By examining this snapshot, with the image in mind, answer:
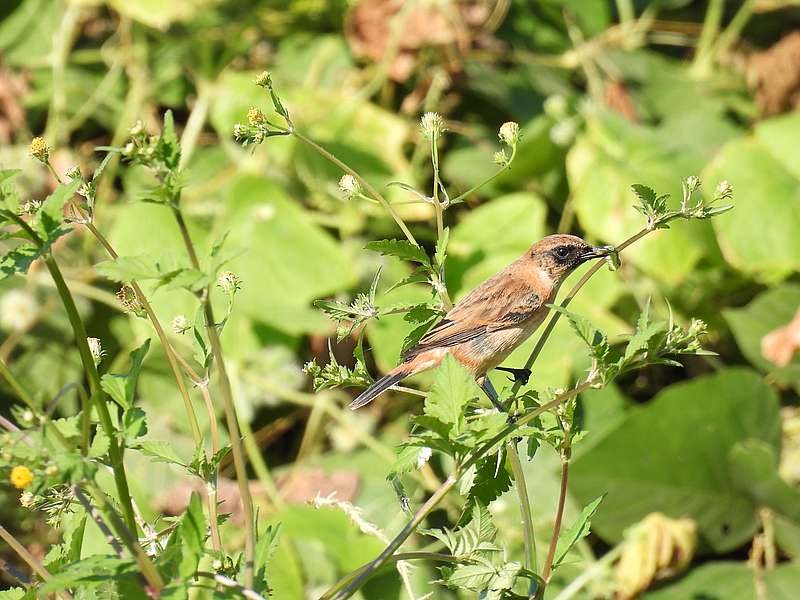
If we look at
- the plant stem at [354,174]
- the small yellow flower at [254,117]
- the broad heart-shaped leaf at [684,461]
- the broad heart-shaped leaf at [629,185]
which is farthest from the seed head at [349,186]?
the broad heart-shaped leaf at [629,185]

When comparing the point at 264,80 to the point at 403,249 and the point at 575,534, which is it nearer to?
the point at 403,249

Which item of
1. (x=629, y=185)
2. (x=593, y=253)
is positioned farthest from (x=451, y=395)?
(x=629, y=185)

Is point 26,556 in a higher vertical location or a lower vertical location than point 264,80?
lower

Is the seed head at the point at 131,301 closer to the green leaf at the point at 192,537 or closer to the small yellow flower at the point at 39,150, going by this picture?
the small yellow flower at the point at 39,150

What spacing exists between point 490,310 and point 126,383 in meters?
1.24

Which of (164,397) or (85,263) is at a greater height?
(85,263)

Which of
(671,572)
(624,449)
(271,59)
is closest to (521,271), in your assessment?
(624,449)

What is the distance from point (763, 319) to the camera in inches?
154

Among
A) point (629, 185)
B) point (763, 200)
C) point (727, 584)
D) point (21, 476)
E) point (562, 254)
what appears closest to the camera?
point (21, 476)

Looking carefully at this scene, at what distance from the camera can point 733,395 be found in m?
3.66

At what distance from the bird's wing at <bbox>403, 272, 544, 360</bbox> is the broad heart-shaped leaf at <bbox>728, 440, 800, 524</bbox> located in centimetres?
137

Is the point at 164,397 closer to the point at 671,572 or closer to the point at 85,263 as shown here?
the point at 85,263

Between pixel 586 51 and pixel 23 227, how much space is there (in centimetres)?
412

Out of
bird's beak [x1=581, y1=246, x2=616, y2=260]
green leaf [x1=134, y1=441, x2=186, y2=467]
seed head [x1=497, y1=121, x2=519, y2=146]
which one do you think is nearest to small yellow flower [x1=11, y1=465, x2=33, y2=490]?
green leaf [x1=134, y1=441, x2=186, y2=467]
